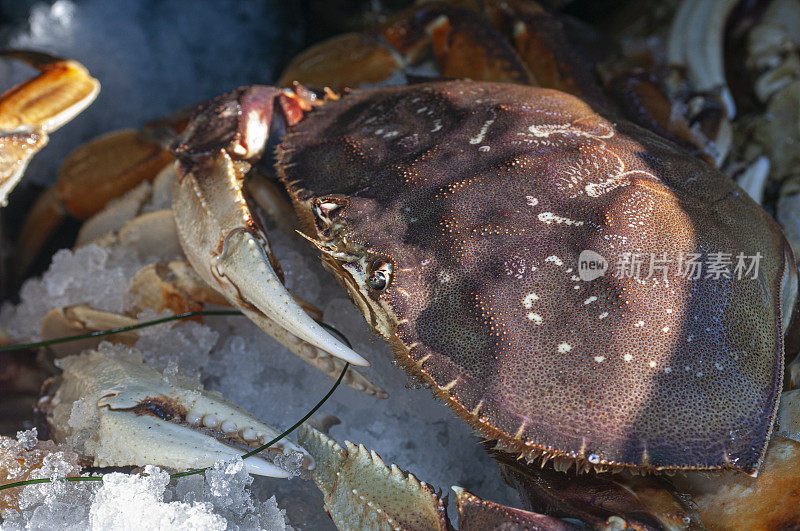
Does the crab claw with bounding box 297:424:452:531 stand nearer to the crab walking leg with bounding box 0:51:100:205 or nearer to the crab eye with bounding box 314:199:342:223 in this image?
the crab eye with bounding box 314:199:342:223

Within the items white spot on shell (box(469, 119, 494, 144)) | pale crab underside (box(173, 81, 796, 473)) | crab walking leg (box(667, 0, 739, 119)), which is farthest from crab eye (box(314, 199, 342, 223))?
crab walking leg (box(667, 0, 739, 119))

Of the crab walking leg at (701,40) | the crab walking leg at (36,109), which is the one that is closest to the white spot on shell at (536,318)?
the crab walking leg at (36,109)

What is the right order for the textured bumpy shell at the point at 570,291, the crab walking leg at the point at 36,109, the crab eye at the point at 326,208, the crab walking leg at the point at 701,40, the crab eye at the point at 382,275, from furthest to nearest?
the crab walking leg at the point at 701,40, the crab walking leg at the point at 36,109, the crab eye at the point at 326,208, the crab eye at the point at 382,275, the textured bumpy shell at the point at 570,291

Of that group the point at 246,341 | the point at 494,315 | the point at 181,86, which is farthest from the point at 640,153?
the point at 181,86

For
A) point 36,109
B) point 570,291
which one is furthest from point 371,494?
point 36,109

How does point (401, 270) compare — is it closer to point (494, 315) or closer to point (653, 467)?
point (494, 315)

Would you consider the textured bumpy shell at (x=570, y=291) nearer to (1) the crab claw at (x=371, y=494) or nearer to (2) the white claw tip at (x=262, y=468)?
(1) the crab claw at (x=371, y=494)

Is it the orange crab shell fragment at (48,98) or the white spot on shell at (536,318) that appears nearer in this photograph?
the white spot on shell at (536,318)
